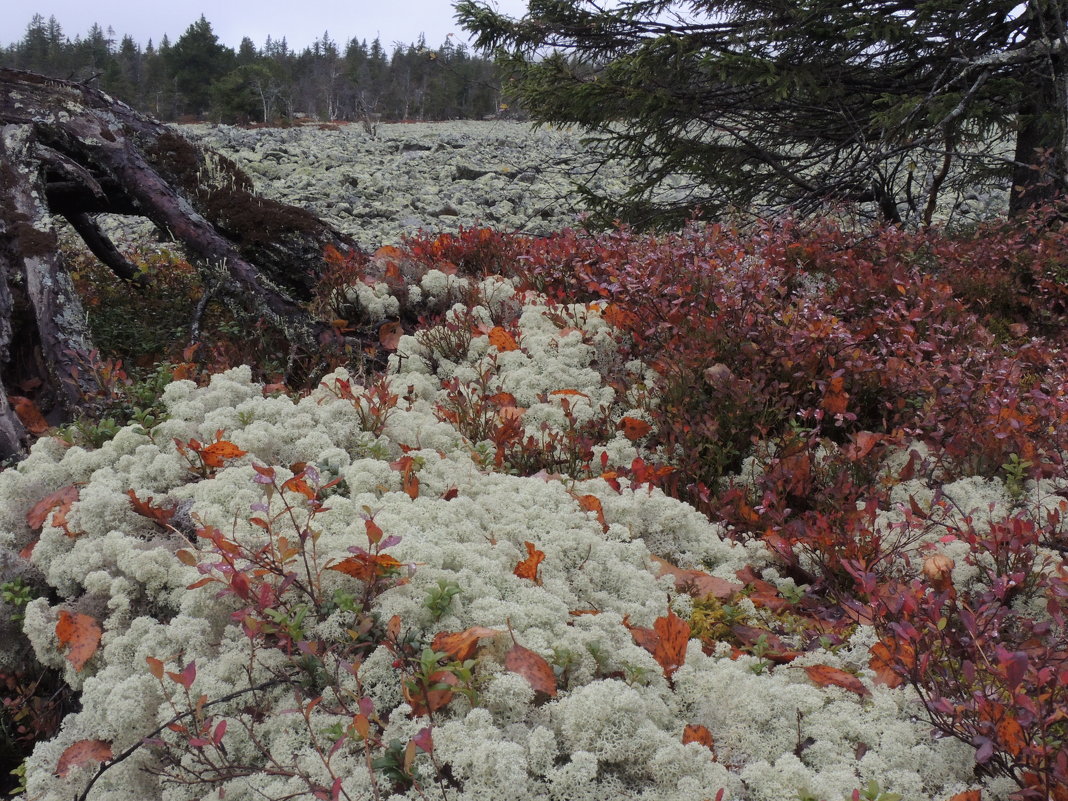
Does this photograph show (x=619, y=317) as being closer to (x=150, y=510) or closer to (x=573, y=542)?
(x=573, y=542)

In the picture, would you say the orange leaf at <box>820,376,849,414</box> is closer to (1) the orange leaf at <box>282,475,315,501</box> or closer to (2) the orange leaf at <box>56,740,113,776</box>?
(1) the orange leaf at <box>282,475,315,501</box>

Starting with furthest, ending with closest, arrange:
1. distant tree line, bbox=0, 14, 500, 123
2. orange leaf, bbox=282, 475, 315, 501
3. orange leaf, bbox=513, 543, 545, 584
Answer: distant tree line, bbox=0, 14, 500, 123 → orange leaf, bbox=282, 475, 315, 501 → orange leaf, bbox=513, 543, 545, 584

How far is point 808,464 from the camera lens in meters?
3.63

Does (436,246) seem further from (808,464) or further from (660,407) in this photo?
(808,464)

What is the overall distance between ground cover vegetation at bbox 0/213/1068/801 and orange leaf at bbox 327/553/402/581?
11mm

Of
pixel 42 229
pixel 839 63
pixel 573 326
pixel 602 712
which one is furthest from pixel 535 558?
pixel 839 63

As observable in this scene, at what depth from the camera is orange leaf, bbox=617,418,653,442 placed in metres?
4.18

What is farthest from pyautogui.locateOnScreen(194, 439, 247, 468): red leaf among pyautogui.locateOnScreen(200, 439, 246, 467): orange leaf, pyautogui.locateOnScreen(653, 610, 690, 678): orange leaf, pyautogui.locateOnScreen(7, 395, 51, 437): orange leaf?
pyautogui.locateOnScreen(653, 610, 690, 678): orange leaf

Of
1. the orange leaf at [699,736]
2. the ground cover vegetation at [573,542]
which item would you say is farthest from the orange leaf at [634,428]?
the orange leaf at [699,736]

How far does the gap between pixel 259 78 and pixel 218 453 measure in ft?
158

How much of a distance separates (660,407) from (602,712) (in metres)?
2.56

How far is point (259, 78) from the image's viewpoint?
4356 cm

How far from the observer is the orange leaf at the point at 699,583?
9.49ft

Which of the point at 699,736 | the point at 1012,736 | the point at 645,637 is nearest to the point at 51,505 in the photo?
the point at 645,637
